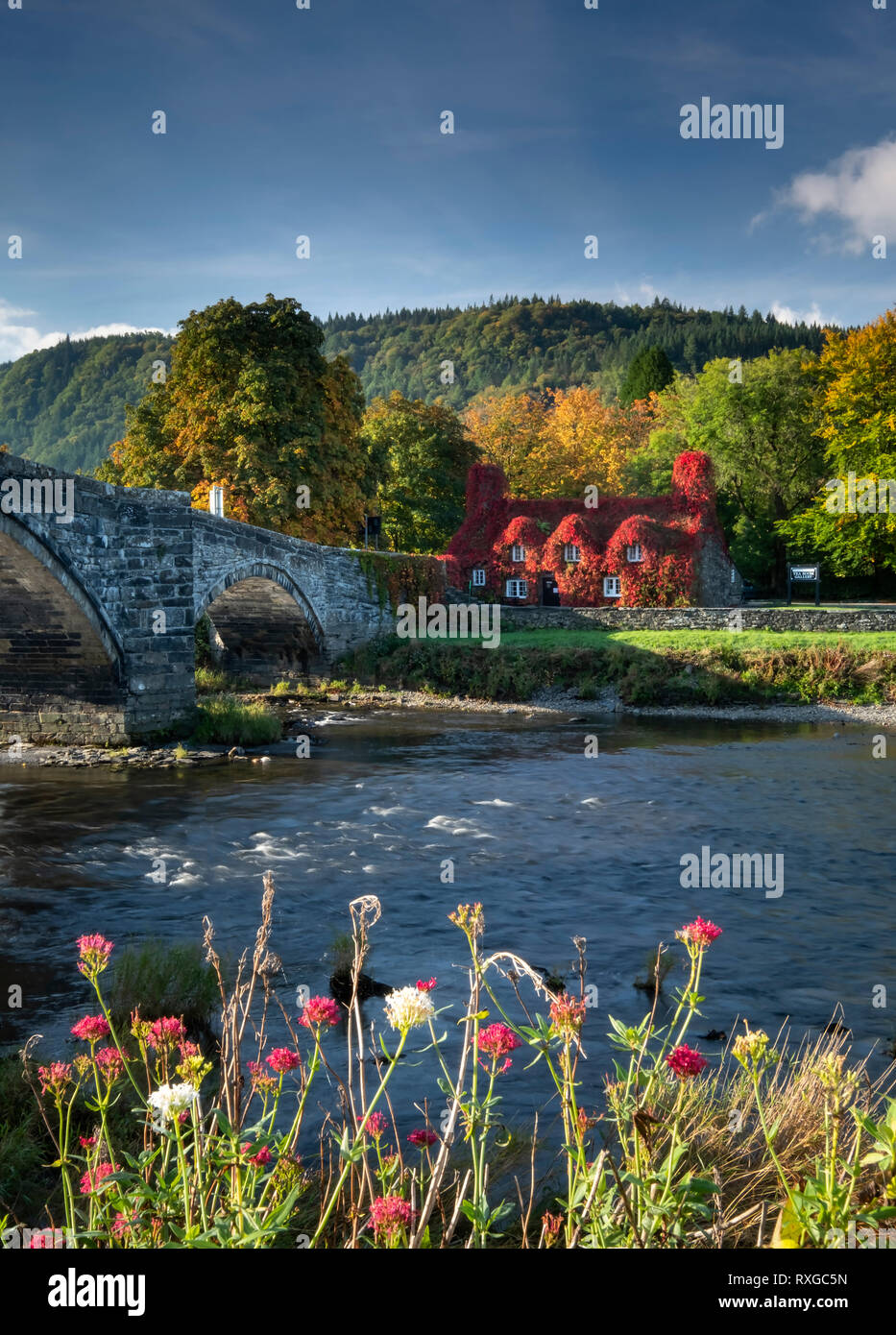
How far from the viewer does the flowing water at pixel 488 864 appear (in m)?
8.94

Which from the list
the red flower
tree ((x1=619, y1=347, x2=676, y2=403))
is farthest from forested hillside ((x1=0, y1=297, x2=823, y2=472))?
the red flower

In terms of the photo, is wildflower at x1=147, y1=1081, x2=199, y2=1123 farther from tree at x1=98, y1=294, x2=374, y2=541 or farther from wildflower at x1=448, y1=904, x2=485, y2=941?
tree at x1=98, y1=294, x2=374, y2=541

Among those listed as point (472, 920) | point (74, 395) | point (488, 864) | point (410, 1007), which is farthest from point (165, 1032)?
point (74, 395)

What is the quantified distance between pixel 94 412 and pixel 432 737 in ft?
310

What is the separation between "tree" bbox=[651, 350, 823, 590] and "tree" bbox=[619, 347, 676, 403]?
2271cm

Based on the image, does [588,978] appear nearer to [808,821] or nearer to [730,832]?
[730,832]

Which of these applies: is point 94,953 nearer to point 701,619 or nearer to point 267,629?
point 267,629

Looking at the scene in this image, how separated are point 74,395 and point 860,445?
3630 inches

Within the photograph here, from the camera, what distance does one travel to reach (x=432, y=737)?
24125 millimetres

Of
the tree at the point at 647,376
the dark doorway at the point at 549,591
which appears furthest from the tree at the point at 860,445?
the tree at the point at 647,376

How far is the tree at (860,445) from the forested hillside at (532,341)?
72.1m

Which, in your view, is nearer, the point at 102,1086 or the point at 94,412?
the point at 102,1086

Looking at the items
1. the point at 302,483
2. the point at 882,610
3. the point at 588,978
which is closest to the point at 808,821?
the point at 588,978

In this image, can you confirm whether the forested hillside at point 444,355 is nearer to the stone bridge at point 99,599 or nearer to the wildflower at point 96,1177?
the stone bridge at point 99,599
